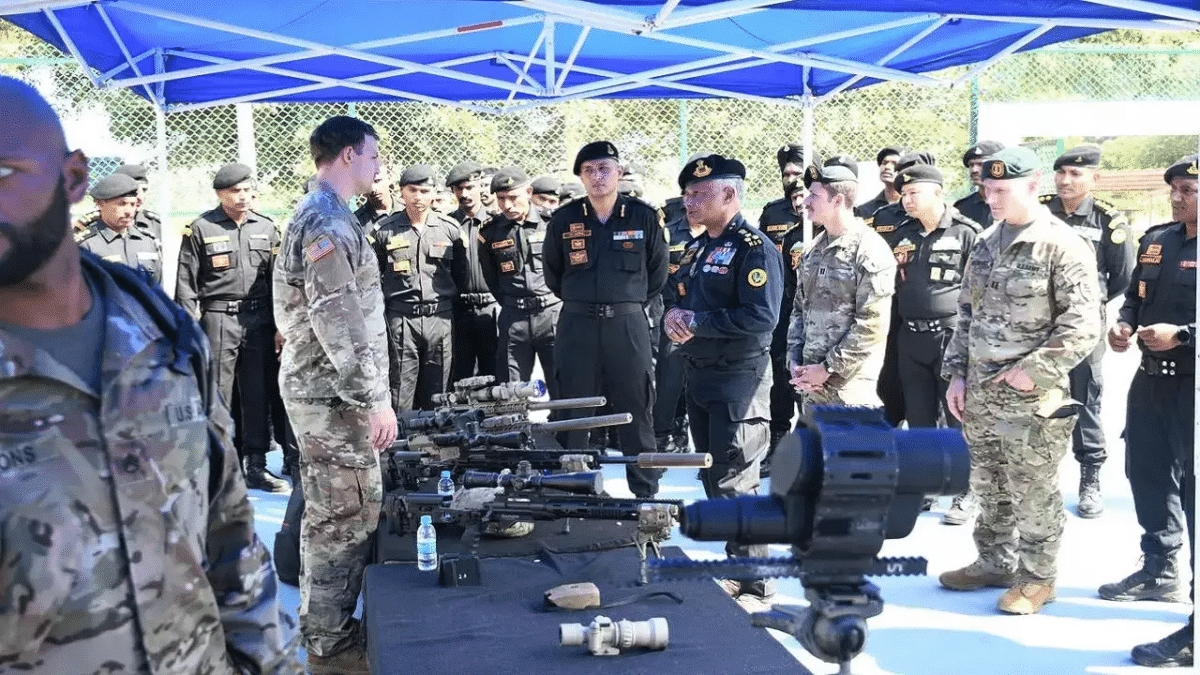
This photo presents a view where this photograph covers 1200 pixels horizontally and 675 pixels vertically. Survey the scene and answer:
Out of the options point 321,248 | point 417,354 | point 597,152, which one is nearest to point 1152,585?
point 597,152

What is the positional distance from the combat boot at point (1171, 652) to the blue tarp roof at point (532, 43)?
221 cm

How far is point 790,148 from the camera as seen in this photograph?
824cm

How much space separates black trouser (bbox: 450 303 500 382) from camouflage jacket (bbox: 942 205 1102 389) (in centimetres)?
381

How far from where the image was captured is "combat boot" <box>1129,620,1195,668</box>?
4070 mm

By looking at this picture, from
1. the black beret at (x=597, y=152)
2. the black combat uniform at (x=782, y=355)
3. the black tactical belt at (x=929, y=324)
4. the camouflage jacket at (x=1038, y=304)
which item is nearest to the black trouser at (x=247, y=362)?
the black beret at (x=597, y=152)

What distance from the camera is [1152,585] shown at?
15.8 feet

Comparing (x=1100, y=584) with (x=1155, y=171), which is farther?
(x=1155, y=171)

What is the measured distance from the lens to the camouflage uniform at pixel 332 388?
3.80m

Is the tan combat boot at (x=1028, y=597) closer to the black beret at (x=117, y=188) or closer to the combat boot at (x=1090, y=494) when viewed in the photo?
the combat boot at (x=1090, y=494)

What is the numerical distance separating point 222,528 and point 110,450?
0.89 feet

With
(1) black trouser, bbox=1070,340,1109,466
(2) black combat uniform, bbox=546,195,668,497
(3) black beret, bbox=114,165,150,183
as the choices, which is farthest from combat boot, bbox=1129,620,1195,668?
(3) black beret, bbox=114,165,150,183

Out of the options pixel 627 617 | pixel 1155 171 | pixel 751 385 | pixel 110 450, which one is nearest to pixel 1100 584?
pixel 751 385

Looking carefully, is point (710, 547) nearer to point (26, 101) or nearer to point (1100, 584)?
point (1100, 584)

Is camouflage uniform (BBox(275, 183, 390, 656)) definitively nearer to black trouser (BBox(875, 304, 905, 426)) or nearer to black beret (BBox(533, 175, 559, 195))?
black trouser (BBox(875, 304, 905, 426))
